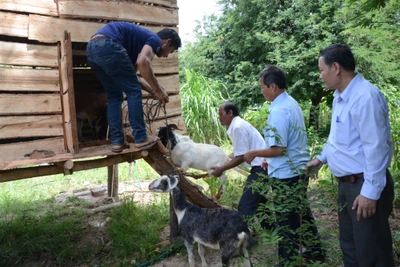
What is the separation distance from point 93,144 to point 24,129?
896 mm

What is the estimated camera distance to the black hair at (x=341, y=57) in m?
2.85

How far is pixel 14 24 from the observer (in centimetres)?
432

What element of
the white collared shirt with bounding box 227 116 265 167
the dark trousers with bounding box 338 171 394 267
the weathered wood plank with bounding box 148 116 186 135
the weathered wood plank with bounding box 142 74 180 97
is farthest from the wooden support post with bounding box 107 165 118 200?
the dark trousers with bounding box 338 171 394 267

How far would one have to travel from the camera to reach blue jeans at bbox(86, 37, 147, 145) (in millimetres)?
4133

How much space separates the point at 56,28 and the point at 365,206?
13.2 feet

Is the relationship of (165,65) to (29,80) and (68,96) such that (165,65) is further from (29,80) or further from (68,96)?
(29,80)

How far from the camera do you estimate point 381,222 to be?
280cm

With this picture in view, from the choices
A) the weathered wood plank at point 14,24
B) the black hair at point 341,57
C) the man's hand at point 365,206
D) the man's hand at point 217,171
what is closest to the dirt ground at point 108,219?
the man's hand at point 365,206

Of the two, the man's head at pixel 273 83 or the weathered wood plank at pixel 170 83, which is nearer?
the man's head at pixel 273 83

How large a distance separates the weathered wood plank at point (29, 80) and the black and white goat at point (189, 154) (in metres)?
1.52

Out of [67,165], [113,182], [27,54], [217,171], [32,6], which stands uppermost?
[32,6]

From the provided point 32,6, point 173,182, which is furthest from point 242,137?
point 32,6

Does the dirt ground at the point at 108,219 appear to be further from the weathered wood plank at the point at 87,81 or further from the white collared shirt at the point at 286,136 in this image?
the weathered wood plank at the point at 87,81

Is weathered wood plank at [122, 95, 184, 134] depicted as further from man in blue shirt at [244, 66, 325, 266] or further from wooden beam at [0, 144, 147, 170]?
man in blue shirt at [244, 66, 325, 266]
